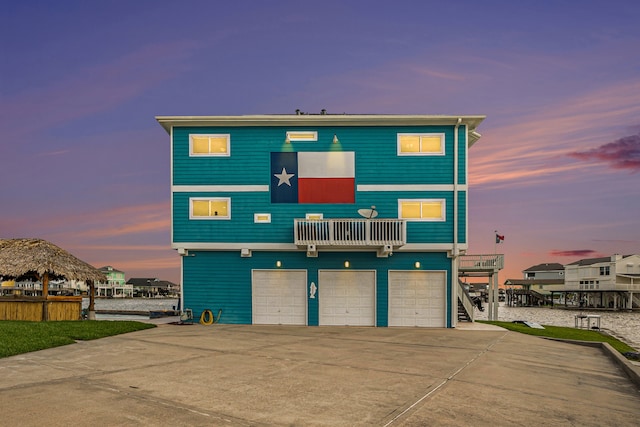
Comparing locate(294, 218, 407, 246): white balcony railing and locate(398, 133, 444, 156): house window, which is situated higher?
locate(398, 133, 444, 156): house window

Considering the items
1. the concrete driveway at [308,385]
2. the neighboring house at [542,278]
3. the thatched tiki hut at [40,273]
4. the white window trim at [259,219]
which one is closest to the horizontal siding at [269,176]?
the white window trim at [259,219]

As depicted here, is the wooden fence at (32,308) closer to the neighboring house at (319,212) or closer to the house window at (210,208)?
the neighboring house at (319,212)

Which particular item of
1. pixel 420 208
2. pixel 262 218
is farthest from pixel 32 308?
pixel 420 208

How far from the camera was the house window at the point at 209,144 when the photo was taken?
2428 cm

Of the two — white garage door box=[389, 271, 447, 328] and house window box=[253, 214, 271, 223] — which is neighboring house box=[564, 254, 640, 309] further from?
house window box=[253, 214, 271, 223]

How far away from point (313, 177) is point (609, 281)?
86.4 meters

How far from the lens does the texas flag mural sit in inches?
939

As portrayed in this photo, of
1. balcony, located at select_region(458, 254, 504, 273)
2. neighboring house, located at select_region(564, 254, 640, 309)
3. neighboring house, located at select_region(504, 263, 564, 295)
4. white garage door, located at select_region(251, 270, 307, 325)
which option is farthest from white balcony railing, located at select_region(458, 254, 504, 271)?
neighboring house, located at select_region(504, 263, 564, 295)

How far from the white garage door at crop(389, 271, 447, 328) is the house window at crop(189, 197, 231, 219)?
8.58 metres

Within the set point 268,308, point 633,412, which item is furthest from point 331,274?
point 633,412

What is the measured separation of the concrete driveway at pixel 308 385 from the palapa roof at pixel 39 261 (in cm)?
866

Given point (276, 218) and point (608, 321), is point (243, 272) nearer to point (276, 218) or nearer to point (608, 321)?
point (276, 218)

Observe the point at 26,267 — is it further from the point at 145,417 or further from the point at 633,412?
the point at 633,412

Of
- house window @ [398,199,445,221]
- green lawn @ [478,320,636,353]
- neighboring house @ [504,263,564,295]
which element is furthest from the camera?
neighboring house @ [504,263,564,295]
